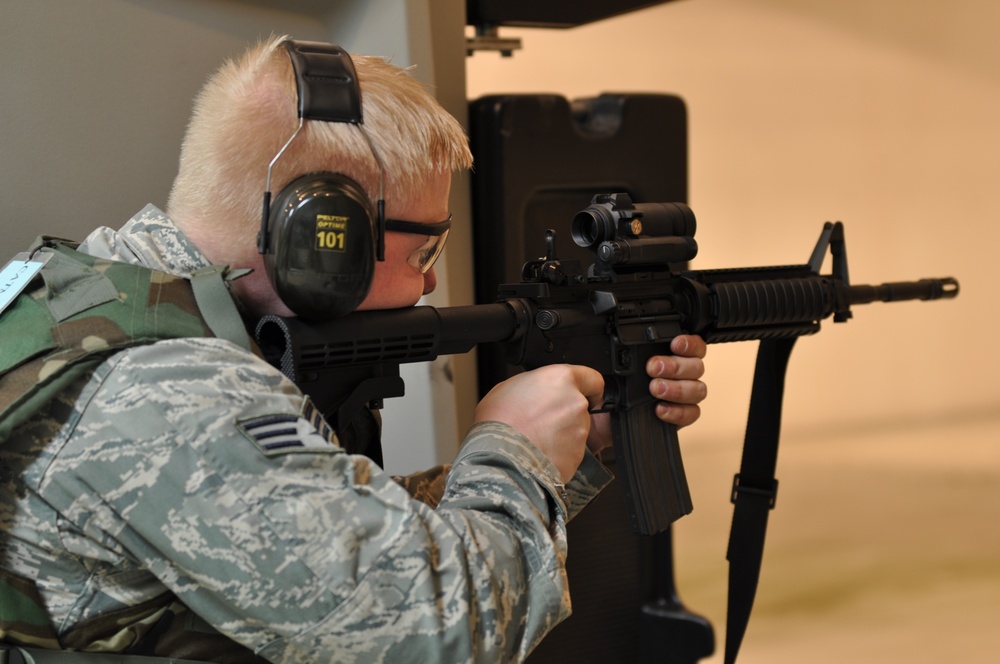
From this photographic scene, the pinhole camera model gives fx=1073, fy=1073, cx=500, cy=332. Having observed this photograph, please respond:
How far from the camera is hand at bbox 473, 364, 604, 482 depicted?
106 centimetres

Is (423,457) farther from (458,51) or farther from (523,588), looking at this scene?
(523,588)

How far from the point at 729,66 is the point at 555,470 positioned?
2.68 meters

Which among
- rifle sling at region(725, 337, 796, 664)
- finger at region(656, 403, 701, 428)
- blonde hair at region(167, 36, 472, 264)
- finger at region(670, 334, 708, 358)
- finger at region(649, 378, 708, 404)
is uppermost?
blonde hair at region(167, 36, 472, 264)

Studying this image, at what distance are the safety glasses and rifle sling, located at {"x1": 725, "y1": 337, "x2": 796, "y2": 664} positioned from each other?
73 cm

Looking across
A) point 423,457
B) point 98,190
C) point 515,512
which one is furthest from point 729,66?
point 515,512

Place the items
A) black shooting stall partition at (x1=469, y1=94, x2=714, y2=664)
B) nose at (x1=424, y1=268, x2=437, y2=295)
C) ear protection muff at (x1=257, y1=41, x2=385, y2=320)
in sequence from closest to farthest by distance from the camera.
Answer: ear protection muff at (x1=257, y1=41, x2=385, y2=320), nose at (x1=424, y1=268, x2=437, y2=295), black shooting stall partition at (x1=469, y1=94, x2=714, y2=664)

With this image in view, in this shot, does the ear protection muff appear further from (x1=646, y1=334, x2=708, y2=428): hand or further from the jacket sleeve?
(x1=646, y1=334, x2=708, y2=428): hand

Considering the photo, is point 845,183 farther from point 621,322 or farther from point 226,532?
point 226,532

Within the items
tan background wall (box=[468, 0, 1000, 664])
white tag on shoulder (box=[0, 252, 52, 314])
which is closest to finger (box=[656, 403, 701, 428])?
white tag on shoulder (box=[0, 252, 52, 314])

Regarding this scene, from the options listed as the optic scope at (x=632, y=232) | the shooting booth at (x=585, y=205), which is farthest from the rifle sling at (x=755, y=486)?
the optic scope at (x=632, y=232)

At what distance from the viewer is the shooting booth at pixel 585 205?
Result: 173 cm

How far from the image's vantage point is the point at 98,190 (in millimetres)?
1349

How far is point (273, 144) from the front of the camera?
935 mm

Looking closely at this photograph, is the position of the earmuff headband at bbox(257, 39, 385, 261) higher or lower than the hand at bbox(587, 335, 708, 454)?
higher
